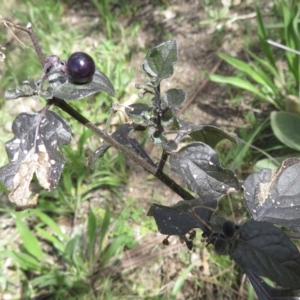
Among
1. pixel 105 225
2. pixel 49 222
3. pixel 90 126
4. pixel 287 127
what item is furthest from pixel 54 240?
pixel 90 126

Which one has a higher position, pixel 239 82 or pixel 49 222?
pixel 239 82

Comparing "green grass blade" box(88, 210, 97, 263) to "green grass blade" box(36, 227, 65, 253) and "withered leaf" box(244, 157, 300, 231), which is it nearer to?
"green grass blade" box(36, 227, 65, 253)

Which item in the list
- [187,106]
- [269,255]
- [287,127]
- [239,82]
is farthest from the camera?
[187,106]

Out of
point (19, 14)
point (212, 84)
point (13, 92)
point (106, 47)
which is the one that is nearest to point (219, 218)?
point (13, 92)

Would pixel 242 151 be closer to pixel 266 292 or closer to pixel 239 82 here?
pixel 239 82

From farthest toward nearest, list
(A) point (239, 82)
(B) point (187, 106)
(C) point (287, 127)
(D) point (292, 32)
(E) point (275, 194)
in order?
(B) point (187, 106) → (A) point (239, 82) → (D) point (292, 32) → (C) point (287, 127) → (E) point (275, 194)

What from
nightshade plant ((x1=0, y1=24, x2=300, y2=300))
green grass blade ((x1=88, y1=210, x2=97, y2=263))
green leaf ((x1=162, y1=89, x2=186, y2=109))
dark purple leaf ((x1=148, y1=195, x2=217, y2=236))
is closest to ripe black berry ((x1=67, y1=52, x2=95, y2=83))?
nightshade plant ((x1=0, y1=24, x2=300, y2=300))

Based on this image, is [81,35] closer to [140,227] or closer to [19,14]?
[19,14]
